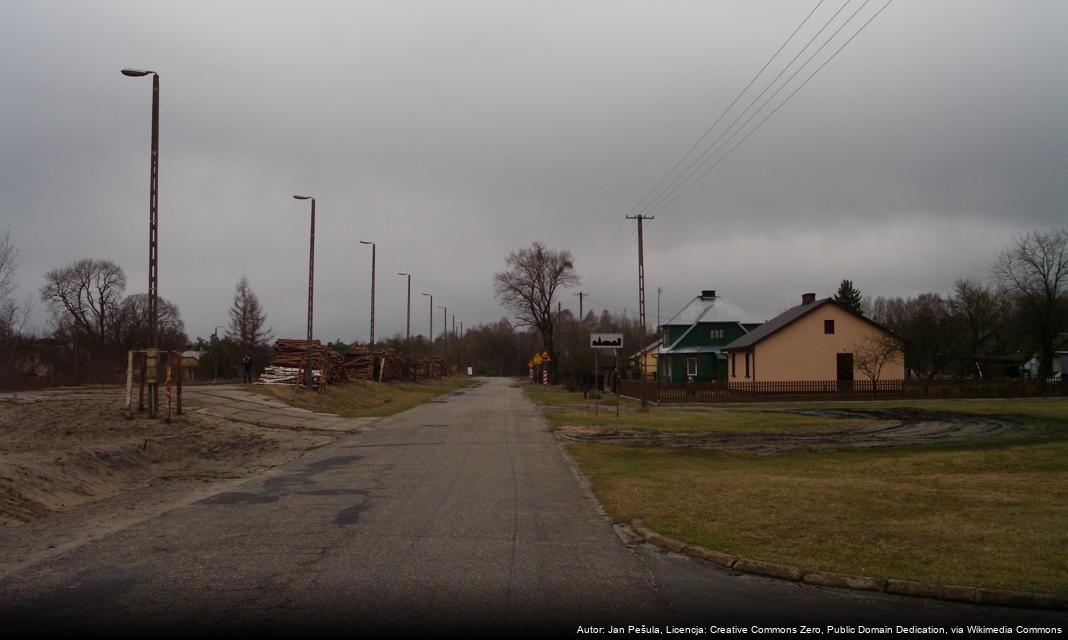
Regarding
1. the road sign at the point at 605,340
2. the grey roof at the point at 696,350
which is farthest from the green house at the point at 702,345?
the road sign at the point at 605,340

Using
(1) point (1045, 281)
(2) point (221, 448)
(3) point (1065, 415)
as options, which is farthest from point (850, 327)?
(2) point (221, 448)

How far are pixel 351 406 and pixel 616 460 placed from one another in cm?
2355

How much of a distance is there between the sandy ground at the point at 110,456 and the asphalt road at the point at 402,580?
846mm

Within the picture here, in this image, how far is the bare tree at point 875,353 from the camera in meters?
48.9

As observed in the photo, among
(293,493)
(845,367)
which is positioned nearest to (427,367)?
(845,367)

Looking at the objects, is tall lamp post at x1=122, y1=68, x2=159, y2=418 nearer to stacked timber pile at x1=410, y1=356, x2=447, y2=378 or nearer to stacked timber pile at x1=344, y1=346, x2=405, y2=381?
stacked timber pile at x1=344, y1=346, x2=405, y2=381

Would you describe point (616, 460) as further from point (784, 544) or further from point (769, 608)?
point (769, 608)

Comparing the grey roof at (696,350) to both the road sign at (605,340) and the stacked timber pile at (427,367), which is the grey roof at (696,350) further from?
the road sign at (605,340)

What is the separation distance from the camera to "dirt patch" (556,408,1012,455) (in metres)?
20.7

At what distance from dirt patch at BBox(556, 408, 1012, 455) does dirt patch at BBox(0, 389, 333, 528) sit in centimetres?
850

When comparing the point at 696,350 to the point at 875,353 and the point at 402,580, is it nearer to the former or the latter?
the point at 875,353

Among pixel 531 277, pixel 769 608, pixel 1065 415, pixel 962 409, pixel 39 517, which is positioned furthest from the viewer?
pixel 531 277

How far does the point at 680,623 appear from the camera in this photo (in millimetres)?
6184

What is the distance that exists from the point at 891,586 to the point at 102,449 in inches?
570
